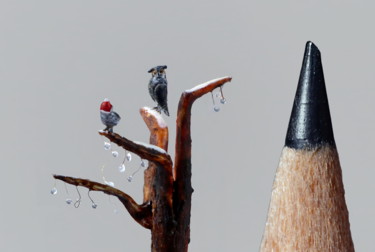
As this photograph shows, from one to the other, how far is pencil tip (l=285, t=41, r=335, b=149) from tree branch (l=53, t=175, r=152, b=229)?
414mm

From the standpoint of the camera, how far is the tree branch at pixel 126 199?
2197 mm

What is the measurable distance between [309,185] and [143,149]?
1.27ft

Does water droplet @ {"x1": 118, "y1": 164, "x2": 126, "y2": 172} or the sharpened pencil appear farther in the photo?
water droplet @ {"x1": 118, "y1": 164, "x2": 126, "y2": 172}

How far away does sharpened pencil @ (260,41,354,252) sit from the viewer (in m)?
2.08

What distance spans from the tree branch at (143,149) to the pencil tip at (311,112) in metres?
0.29

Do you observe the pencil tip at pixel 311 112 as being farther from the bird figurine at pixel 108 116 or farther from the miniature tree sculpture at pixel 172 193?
the bird figurine at pixel 108 116

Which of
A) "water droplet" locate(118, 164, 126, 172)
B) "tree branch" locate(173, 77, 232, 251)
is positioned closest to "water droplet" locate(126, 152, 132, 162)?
"water droplet" locate(118, 164, 126, 172)

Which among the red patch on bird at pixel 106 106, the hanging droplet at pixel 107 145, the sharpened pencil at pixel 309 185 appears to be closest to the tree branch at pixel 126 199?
the hanging droplet at pixel 107 145

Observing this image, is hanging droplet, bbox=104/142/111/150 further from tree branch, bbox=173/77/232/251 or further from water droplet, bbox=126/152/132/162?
tree branch, bbox=173/77/232/251

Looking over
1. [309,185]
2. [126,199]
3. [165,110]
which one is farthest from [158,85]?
[309,185]

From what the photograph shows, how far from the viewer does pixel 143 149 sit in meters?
2.15

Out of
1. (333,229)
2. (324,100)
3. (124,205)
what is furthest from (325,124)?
(124,205)

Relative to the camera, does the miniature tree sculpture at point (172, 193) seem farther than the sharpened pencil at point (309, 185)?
Yes

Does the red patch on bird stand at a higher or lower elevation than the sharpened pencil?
higher
